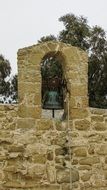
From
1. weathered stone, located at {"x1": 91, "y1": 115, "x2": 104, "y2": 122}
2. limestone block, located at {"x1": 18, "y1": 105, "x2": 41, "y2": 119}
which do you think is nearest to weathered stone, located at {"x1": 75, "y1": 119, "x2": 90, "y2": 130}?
weathered stone, located at {"x1": 91, "y1": 115, "x2": 104, "y2": 122}

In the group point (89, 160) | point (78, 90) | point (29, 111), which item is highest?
point (78, 90)

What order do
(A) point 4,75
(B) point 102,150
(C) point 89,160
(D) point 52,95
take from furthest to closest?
(A) point 4,75, (D) point 52,95, (B) point 102,150, (C) point 89,160

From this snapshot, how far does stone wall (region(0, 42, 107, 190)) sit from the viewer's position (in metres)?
9.70

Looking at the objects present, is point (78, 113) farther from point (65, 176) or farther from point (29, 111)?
point (65, 176)

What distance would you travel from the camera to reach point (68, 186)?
978 centimetres

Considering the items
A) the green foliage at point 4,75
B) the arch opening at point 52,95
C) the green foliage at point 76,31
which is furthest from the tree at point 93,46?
the arch opening at point 52,95

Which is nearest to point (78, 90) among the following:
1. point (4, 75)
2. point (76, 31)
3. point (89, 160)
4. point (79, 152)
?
point (79, 152)

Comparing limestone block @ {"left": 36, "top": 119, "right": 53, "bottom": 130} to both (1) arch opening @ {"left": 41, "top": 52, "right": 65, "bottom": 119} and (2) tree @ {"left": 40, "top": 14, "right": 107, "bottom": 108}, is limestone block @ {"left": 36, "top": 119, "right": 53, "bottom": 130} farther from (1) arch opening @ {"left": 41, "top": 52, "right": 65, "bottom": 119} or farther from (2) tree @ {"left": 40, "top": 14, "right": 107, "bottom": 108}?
(2) tree @ {"left": 40, "top": 14, "right": 107, "bottom": 108}

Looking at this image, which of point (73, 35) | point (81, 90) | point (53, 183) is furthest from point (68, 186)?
point (73, 35)

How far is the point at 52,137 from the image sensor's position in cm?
984

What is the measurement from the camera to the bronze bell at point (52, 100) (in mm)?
10195

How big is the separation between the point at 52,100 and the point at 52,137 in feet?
2.38

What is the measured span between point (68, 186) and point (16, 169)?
2.99 ft

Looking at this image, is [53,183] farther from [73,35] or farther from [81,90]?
[73,35]
